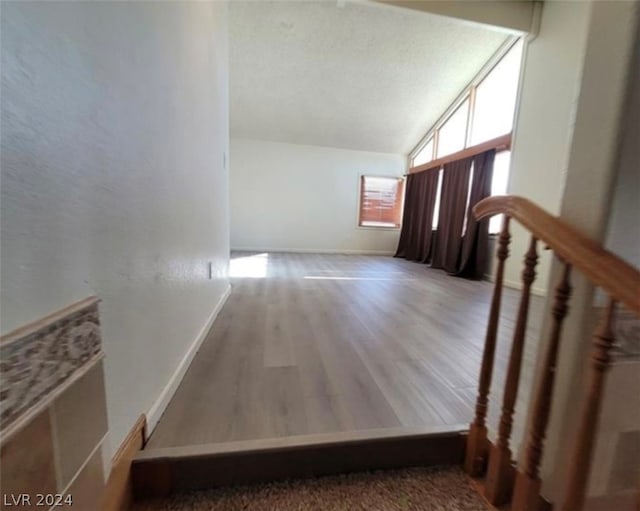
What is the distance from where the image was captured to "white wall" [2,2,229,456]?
534 millimetres

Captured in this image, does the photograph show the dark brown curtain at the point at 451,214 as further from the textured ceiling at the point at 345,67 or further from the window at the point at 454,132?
the textured ceiling at the point at 345,67

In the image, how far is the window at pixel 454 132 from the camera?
16.1 feet

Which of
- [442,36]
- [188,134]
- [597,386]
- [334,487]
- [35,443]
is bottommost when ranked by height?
[334,487]

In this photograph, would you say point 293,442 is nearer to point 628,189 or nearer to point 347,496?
point 347,496

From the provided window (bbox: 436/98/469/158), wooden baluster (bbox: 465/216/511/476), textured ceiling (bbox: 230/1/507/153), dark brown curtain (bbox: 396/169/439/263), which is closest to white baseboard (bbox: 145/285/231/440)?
wooden baluster (bbox: 465/216/511/476)

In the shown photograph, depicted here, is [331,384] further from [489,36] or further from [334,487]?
[489,36]

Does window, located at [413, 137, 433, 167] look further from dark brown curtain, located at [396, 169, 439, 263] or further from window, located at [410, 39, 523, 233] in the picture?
window, located at [410, 39, 523, 233]

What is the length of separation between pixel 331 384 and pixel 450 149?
5.14 meters

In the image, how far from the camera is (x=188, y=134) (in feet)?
5.02

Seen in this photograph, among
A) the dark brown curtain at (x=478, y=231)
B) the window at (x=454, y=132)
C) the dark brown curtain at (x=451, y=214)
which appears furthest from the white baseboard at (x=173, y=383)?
the window at (x=454, y=132)

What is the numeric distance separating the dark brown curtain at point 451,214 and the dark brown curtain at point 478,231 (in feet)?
0.62

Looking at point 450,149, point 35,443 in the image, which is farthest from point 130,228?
point 450,149

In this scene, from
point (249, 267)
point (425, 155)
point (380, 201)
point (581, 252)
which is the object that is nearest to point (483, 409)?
point (581, 252)

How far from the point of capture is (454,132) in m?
5.19
